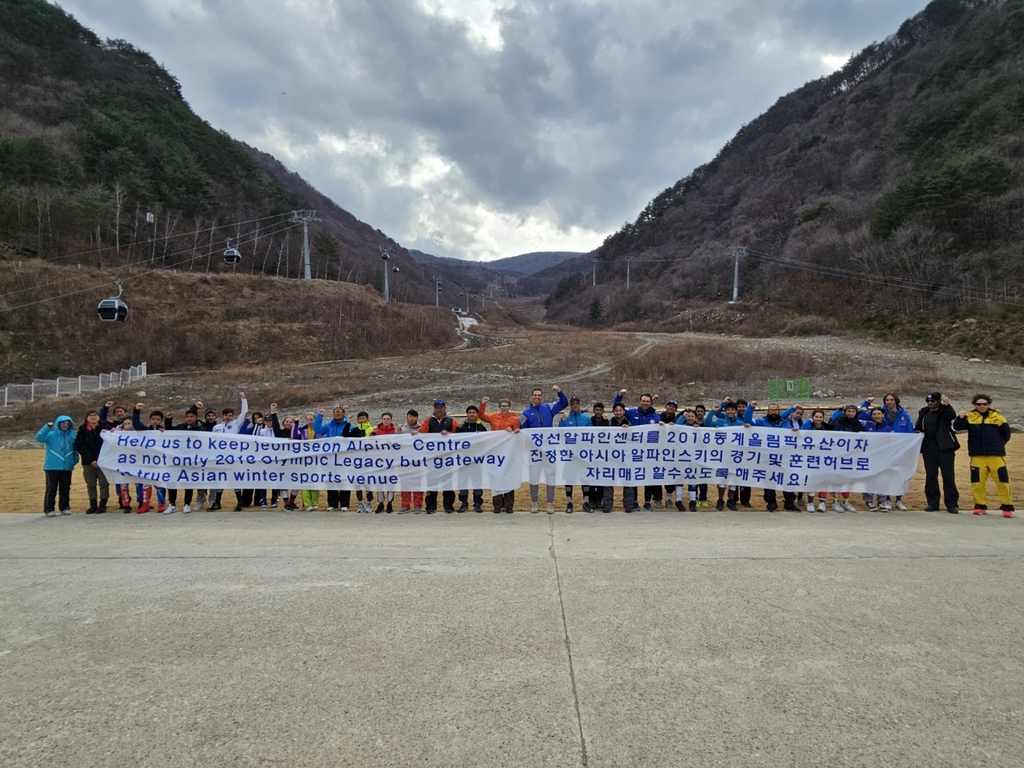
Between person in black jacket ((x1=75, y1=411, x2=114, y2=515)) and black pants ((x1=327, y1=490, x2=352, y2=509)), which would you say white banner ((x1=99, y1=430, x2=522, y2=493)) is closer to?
person in black jacket ((x1=75, y1=411, x2=114, y2=515))

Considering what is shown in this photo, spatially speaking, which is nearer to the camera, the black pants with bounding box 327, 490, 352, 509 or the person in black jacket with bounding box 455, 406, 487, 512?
the person in black jacket with bounding box 455, 406, 487, 512

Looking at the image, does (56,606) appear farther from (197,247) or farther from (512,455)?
(197,247)

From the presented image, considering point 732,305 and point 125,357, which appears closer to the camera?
point 125,357

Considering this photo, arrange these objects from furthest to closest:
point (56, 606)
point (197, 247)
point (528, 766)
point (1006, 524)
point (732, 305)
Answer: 1. point (732, 305)
2. point (197, 247)
3. point (1006, 524)
4. point (56, 606)
5. point (528, 766)

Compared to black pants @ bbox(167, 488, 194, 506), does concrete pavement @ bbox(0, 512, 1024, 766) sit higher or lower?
lower

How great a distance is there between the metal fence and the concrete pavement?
29.9 metres

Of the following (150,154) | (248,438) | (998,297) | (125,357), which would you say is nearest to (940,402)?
(248,438)

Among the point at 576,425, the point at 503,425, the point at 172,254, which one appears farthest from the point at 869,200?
the point at 172,254

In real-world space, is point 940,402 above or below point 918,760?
above

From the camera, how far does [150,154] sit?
69.3 meters

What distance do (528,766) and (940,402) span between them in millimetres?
9471

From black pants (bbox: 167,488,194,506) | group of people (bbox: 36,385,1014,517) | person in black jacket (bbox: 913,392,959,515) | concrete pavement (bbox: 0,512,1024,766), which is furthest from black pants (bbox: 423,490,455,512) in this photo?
person in black jacket (bbox: 913,392,959,515)

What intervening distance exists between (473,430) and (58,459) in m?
6.70

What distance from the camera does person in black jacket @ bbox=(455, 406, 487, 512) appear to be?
919 centimetres
